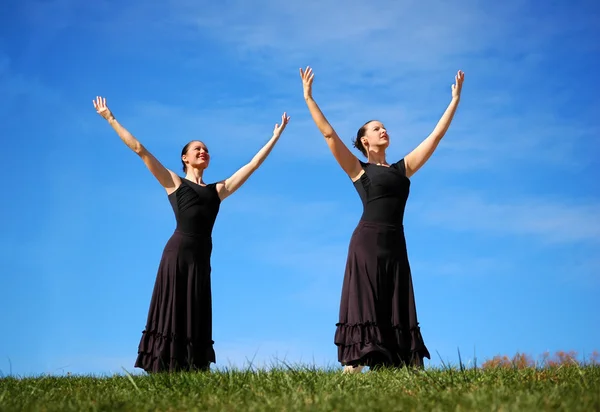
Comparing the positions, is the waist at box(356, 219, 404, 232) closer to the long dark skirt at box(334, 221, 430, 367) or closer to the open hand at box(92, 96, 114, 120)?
the long dark skirt at box(334, 221, 430, 367)

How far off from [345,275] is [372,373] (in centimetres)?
171

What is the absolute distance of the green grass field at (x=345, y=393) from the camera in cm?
511

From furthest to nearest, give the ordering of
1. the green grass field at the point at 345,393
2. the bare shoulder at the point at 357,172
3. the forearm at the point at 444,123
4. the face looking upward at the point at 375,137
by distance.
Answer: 1. the forearm at the point at 444,123
2. the face looking upward at the point at 375,137
3. the bare shoulder at the point at 357,172
4. the green grass field at the point at 345,393

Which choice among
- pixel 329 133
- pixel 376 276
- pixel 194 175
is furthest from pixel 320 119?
pixel 194 175

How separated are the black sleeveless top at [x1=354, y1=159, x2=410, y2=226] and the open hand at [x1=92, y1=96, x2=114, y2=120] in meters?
3.61

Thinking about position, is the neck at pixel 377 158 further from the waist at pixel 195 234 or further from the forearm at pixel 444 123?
the waist at pixel 195 234

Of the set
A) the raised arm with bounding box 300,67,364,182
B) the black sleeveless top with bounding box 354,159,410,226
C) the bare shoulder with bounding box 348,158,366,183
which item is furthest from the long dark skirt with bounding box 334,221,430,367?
the raised arm with bounding box 300,67,364,182

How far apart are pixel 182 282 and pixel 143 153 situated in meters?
1.82

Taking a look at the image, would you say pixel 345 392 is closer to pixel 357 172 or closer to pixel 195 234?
pixel 357 172

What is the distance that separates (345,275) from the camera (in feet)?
28.9

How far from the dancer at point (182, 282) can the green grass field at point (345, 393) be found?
7.42 feet

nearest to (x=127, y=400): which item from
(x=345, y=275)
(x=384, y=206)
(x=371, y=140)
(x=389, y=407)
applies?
(x=389, y=407)

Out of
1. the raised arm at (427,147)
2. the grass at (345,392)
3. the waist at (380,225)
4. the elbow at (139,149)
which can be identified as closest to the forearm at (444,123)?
the raised arm at (427,147)

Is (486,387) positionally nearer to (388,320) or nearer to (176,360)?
(388,320)
